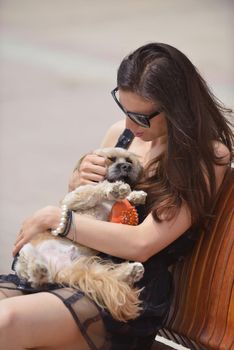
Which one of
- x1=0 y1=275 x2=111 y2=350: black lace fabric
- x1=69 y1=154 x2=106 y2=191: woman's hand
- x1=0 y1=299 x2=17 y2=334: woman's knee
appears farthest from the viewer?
x1=69 y1=154 x2=106 y2=191: woman's hand

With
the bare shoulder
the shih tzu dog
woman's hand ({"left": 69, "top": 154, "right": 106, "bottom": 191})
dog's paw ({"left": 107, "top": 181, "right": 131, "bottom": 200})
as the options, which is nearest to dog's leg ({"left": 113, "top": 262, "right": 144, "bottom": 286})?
the shih tzu dog

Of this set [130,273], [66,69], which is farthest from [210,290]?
[66,69]

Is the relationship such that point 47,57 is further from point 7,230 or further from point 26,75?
point 7,230

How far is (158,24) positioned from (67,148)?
857 millimetres

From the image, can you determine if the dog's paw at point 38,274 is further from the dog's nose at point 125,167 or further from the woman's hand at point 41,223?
the dog's nose at point 125,167

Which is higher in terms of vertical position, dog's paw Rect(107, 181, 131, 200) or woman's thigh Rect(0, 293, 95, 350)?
dog's paw Rect(107, 181, 131, 200)

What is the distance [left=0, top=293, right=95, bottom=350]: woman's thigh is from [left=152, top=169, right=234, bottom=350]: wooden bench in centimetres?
35

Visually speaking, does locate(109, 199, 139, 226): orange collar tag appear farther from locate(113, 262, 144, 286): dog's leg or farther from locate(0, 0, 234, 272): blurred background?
locate(0, 0, 234, 272): blurred background

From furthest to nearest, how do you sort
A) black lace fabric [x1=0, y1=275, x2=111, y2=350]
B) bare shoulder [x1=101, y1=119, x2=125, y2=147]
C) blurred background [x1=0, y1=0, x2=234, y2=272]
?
blurred background [x1=0, y1=0, x2=234, y2=272]
bare shoulder [x1=101, y1=119, x2=125, y2=147]
black lace fabric [x1=0, y1=275, x2=111, y2=350]

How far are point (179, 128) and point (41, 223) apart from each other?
0.50 m

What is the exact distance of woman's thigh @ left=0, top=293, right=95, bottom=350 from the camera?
4.97ft

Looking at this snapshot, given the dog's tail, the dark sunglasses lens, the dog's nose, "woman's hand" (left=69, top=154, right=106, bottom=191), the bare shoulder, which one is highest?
the dark sunglasses lens

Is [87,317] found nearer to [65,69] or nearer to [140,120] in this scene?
[140,120]

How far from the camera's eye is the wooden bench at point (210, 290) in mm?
1690
